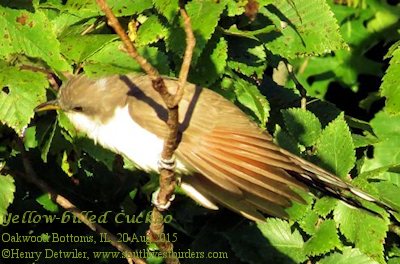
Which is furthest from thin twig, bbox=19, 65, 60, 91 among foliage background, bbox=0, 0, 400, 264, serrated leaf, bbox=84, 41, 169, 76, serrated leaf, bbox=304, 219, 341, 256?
Answer: serrated leaf, bbox=304, 219, 341, 256

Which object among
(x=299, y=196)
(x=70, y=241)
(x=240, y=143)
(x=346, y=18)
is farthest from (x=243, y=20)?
(x=346, y=18)

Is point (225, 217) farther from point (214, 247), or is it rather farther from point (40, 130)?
point (40, 130)

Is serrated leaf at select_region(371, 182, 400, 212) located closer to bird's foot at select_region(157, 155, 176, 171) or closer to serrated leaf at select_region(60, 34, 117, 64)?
bird's foot at select_region(157, 155, 176, 171)

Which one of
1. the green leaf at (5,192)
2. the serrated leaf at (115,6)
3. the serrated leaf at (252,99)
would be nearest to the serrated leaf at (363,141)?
the serrated leaf at (252,99)

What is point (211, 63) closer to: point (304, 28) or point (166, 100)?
point (304, 28)

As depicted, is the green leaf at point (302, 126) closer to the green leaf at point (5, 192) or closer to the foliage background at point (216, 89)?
the foliage background at point (216, 89)

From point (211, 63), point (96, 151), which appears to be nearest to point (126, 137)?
point (96, 151)
